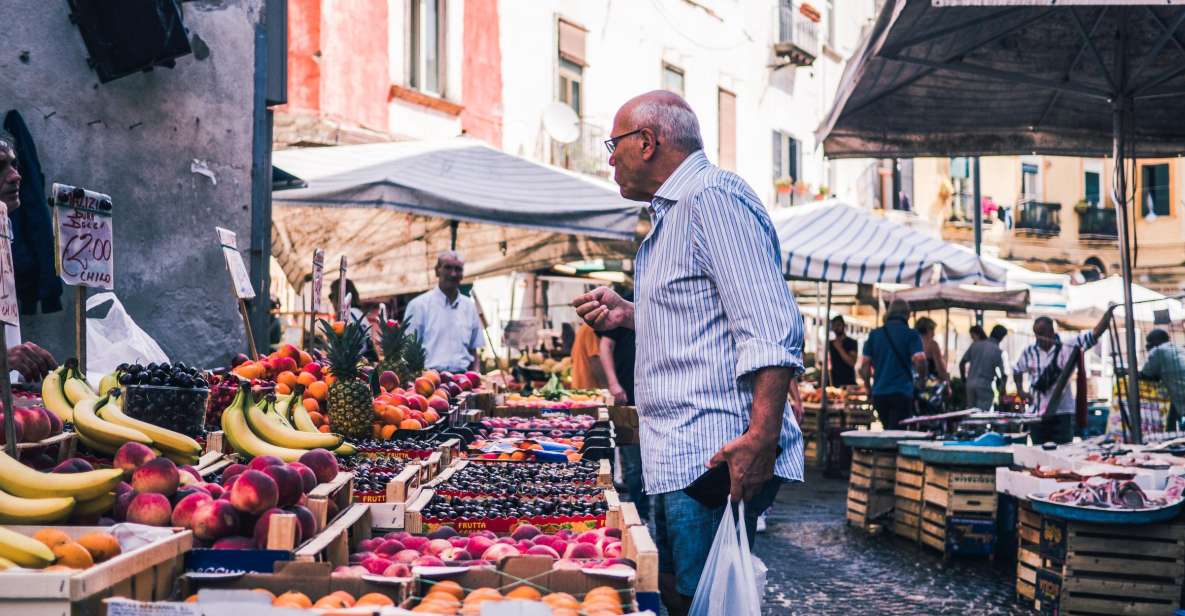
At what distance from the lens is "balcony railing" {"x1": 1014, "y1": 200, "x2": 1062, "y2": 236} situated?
43344 millimetres

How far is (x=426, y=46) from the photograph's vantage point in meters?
18.3

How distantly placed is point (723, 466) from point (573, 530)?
605 millimetres

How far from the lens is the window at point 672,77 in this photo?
25250mm

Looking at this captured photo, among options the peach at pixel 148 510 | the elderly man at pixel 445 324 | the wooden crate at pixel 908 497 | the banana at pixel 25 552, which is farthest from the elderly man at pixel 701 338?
the wooden crate at pixel 908 497

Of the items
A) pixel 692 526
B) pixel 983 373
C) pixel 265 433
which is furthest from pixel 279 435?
pixel 983 373

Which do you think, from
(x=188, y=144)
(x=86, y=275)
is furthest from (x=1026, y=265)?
(x=86, y=275)

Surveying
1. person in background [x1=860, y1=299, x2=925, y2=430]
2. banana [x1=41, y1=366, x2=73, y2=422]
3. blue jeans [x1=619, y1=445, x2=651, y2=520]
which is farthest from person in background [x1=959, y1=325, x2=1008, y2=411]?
banana [x1=41, y1=366, x2=73, y2=422]

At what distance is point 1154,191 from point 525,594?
4586cm

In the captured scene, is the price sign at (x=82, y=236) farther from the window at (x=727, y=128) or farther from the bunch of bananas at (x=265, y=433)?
the window at (x=727, y=128)

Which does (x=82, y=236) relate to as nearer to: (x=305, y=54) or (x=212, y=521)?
(x=212, y=521)

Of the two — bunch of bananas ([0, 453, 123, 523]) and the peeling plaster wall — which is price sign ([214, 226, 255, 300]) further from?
bunch of bananas ([0, 453, 123, 523])

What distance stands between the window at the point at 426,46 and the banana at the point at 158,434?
15047mm

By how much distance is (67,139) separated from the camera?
676 centimetres

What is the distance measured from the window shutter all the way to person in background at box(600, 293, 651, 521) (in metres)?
14.1
